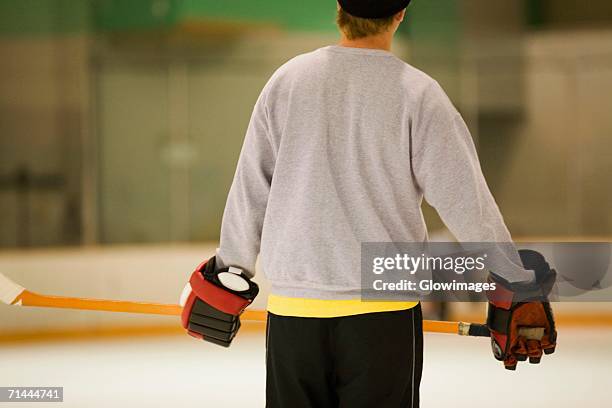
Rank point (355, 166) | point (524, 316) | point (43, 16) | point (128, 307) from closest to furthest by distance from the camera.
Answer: point (355, 166) → point (524, 316) → point (128, 307) → point (43, 16)

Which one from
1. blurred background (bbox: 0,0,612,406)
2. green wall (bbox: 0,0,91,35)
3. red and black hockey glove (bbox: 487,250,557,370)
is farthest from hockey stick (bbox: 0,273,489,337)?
green wall (bbox: 0,0,91,35)

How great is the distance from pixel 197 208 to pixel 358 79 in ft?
18.8

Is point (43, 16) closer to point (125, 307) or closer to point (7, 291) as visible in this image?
point (7, 291)

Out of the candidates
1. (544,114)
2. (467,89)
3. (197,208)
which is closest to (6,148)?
(197,208)

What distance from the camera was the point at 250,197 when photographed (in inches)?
69.4

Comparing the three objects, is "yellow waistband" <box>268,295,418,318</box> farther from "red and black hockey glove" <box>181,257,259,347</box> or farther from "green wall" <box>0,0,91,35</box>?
"green wall" <box>0,0,91,35</box>

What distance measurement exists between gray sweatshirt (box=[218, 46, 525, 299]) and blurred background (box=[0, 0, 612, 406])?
15.7 feet

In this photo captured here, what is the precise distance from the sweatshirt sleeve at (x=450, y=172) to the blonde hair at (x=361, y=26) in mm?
130

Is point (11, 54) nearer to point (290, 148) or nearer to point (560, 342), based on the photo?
point (560, 342)

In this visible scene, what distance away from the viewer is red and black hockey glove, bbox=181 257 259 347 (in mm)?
1838

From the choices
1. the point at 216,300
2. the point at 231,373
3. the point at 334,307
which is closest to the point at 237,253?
the point at 216,300

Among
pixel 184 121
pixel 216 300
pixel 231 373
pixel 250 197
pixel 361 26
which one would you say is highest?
pixel 361 26

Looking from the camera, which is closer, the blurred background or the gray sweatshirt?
the gray sweatshirt

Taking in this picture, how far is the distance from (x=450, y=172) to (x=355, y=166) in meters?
0.15
